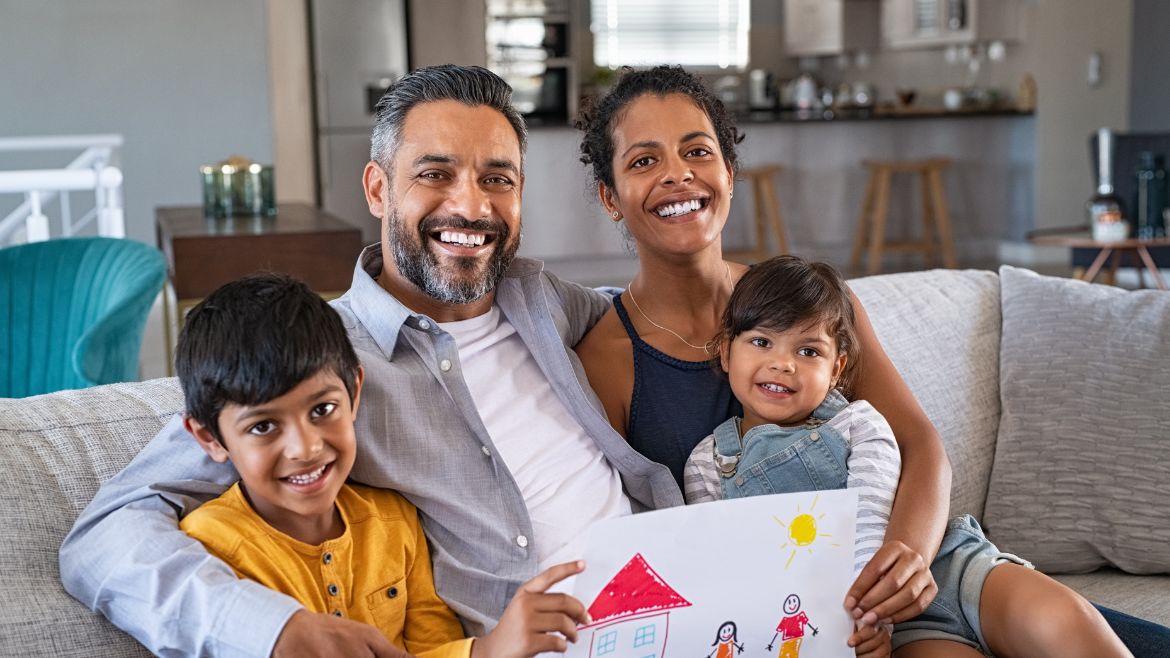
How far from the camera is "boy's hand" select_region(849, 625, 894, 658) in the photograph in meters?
1.39

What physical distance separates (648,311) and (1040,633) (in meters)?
0.72

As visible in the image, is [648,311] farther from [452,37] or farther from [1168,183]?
[452,37]

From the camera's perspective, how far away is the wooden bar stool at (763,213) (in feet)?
24.3

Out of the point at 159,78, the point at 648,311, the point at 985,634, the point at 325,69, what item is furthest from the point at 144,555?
the point at 325,69

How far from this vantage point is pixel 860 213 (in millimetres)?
7754

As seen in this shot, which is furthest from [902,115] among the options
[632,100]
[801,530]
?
[801,530]

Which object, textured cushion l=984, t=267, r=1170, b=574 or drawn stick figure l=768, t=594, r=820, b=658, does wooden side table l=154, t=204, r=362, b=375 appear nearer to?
textured cushion l=984, t=267, r=1170, b=574

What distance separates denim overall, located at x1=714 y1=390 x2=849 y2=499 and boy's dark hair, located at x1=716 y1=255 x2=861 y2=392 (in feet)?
0.46

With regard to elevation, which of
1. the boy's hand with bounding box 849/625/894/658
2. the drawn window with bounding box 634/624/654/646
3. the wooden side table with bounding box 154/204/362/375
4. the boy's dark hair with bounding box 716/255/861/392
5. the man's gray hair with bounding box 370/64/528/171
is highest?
the man's gray hair with bounding box 370/64/528/171

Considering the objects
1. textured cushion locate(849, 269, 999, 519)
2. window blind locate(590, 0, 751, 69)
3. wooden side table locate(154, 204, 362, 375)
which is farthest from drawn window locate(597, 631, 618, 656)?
window blind locate(590, 0, 751, 69)

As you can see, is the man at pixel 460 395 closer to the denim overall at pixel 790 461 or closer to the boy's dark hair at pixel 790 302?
the denim overall at pixel 790 461

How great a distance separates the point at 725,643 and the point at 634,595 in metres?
0.13

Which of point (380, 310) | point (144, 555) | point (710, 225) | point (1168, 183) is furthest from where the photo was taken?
point (1168, 183)

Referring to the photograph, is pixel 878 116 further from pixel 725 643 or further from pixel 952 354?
pixel 725 643
